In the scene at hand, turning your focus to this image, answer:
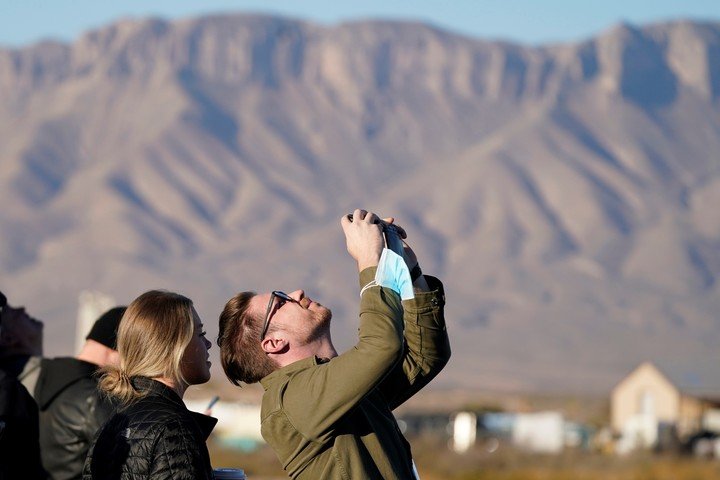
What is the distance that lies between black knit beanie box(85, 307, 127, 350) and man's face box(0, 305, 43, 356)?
2.90ft

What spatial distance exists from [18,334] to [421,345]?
3059mm

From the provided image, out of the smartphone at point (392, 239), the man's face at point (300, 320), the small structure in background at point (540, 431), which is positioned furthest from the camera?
the small structure in background at point (540, 431)

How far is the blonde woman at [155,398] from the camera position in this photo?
4363 millimetres

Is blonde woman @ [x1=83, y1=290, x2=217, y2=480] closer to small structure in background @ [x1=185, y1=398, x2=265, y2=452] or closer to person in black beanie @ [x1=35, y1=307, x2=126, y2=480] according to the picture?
person in black beanie @ [x1=35, y1=307, x2=126, y2=480]

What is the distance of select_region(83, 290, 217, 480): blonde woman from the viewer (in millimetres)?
4363

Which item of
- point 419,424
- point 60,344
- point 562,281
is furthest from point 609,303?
point 419,424

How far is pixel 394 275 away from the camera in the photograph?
4.31 metres

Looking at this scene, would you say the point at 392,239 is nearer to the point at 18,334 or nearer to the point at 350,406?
the point at 350,406

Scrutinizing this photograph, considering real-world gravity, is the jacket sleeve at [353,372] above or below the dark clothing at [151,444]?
above

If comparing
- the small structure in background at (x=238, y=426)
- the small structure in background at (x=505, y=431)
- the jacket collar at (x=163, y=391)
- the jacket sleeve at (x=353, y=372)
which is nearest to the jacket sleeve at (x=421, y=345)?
the jacket sleeve at (x=353, y=372)

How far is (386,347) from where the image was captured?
411 centimetres

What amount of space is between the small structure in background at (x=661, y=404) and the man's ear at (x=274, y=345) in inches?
1694

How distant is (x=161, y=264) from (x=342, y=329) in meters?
32.8

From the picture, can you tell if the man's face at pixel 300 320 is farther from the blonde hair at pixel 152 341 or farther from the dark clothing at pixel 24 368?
the dark clothing at pixel 24 368
